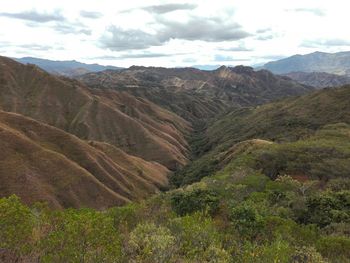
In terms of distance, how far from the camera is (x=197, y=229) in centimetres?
2897

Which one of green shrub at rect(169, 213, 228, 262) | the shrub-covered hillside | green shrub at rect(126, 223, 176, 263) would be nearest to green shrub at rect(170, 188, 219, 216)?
the shrub-covered hillside

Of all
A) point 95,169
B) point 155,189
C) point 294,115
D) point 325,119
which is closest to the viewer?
point 95,169

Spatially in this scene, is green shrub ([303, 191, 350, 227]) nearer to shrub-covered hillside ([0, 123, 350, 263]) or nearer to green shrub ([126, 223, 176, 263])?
shrub-covered hillside ([0, 123, 350, 263])

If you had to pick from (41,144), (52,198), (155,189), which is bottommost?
(155,189)

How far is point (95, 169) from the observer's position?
12838 cm

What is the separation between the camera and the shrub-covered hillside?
21.1 metres

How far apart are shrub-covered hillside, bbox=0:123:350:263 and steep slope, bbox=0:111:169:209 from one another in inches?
1930

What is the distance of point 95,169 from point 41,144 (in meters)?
18.5

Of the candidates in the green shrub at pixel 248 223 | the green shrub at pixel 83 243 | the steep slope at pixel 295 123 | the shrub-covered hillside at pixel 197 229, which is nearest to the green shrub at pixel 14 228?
the shrub-covered hillside at pixel 197 229

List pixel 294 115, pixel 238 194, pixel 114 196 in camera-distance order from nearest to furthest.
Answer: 1. pixel 238 194
2. pixel 114 196
3. pixel 294 115

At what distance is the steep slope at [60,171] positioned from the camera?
107 m

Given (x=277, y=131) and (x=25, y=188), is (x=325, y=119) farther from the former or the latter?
(x=25, y=188)

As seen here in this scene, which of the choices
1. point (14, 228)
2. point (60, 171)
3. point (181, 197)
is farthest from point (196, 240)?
point (60, 171)

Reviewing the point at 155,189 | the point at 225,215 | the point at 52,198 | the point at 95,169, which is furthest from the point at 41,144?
the point at 225,215
